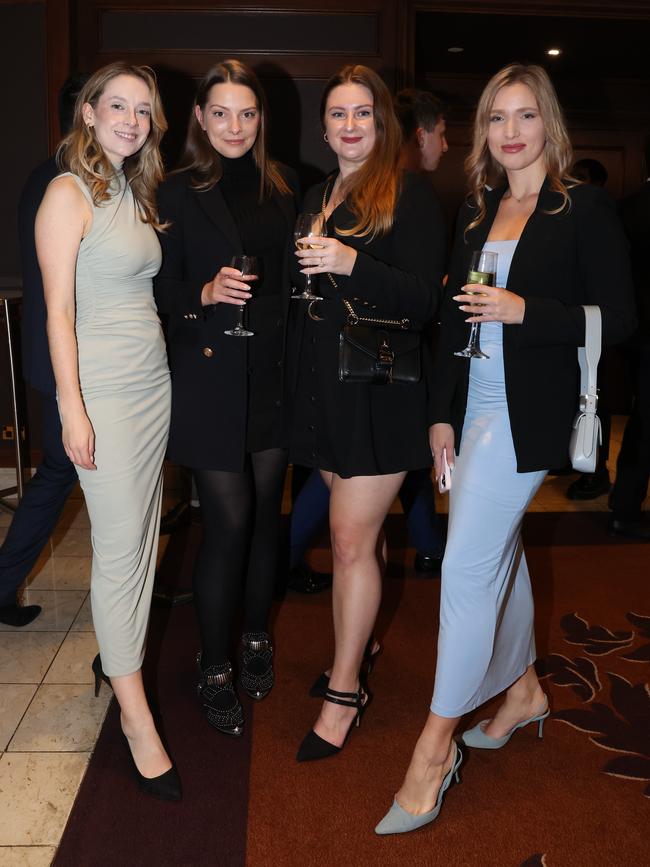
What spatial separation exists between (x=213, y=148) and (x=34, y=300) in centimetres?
92

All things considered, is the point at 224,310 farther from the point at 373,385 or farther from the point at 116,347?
the point at 373,385

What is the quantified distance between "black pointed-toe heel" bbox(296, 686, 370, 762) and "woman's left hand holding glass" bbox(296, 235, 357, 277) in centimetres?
117

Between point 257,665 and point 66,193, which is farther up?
point 66,193

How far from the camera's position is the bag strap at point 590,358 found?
1.91 m

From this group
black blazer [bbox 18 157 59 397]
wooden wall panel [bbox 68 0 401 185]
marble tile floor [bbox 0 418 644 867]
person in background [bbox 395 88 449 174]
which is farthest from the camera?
wooden wall panel [bbox 68 0 401 185]

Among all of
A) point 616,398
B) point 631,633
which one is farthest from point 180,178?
point 616,398

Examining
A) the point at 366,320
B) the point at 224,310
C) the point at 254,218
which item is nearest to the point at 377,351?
the point at 366,320

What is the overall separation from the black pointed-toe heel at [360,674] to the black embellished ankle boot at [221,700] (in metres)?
0.28

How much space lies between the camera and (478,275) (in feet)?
6.24

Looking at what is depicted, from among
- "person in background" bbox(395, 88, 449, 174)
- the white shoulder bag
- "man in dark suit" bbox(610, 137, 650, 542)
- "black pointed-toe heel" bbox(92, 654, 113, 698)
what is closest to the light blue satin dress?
the white shoulder bag

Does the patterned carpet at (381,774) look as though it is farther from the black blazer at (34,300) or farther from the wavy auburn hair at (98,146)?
the wavy auburn hair at (98,146)

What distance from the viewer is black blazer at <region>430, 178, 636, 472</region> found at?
75.2 inches

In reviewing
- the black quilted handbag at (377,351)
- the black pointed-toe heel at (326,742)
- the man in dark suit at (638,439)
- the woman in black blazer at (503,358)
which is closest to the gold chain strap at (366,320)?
the black quilted handbag at (377,351)

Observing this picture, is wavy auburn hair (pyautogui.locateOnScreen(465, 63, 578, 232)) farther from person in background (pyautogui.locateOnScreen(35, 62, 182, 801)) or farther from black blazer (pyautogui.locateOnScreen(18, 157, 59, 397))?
black blazer (pyautogui.locateOnScreen(18, 157, 59, 397))
